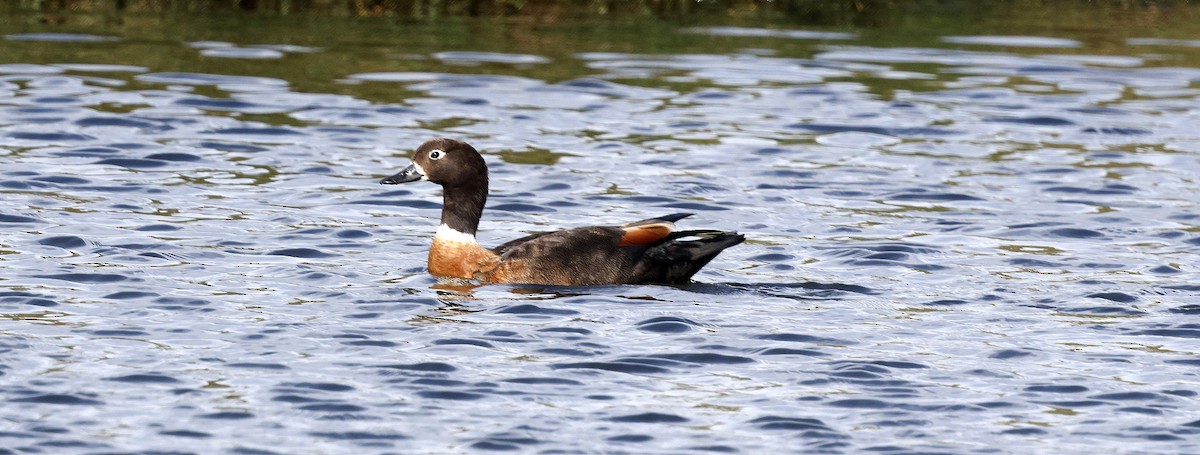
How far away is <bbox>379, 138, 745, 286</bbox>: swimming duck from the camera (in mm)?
12227

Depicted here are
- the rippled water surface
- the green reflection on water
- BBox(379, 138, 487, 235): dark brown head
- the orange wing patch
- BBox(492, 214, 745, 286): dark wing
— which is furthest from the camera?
the green reflection on water

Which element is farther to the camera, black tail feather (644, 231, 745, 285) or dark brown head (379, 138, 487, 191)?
dark brown head (379, 138, 487, 191)

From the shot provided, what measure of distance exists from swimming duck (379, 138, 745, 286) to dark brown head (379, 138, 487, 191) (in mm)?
48

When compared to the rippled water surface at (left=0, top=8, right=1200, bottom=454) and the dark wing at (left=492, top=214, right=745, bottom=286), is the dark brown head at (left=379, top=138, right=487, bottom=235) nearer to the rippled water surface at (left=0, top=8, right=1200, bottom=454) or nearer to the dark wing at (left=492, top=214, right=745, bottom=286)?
the dark wing at (left=492, top=214, right=745, bottom=286)

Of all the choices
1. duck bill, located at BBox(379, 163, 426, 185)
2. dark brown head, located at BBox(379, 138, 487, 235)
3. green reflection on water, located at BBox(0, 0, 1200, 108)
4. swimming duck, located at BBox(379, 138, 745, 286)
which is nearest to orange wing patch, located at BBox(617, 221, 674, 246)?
swimming duck, located at BBox(379, 138, 745, 286)

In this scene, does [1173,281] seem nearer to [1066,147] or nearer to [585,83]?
[1066,147]

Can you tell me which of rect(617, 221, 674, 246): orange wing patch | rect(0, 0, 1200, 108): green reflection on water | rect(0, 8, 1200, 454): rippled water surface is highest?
rect(0, 0, 1200, 108): green reflection on water

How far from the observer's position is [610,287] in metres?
12.2

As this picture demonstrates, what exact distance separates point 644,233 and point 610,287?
17.2 inches

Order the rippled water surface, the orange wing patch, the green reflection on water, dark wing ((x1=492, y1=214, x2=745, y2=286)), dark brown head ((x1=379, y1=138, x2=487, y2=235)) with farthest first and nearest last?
the green reflection on water < dark brown head ((x1=379, y1=138, x2=487, y2=235)) < the orange wing patch < dark wing ((x1=492, y1=214, x2=745, y2=286)) < the rippled water surface

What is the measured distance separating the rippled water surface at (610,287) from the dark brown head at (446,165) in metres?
0.74

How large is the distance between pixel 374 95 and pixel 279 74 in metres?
1.69

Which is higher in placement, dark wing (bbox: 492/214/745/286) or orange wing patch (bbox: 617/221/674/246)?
orange wing patch (bbox: 617/221/674/246)

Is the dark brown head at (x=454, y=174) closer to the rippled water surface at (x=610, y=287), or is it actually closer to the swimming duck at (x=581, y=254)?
the swimming duck at (x=581, y=254)
